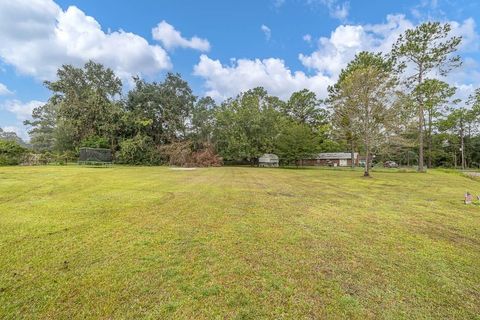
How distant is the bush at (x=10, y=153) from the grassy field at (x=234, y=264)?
24021 mm

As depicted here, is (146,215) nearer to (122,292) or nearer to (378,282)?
(122,292)

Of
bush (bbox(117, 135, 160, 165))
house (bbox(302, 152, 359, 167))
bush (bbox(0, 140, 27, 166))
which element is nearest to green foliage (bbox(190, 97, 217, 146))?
bush (bbox(117, 135, 160, 165))

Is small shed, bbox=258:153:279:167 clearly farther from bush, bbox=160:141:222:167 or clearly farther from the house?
the house

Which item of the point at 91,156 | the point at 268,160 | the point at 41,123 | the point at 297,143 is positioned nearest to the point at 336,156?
the point at 268,160

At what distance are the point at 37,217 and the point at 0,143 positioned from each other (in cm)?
2670

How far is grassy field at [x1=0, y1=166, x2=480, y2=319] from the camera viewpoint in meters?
2.17

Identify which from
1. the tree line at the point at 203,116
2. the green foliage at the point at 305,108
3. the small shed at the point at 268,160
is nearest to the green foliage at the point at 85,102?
the tree line at the point at 203,116

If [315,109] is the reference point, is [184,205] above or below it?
below

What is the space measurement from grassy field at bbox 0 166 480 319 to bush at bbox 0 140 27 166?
946 inches

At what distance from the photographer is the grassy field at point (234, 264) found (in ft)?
7.11

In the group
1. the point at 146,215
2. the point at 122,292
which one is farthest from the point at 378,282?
the point at 146,215

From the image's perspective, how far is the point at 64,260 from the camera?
9.81 ft

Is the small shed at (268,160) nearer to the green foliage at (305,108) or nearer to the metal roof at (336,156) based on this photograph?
the green foliage at (305,108)

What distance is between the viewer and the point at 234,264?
2.99 m
